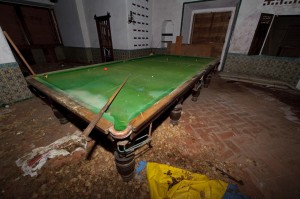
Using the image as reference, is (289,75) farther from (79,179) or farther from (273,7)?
(79,179)

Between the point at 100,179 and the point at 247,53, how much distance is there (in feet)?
22.2

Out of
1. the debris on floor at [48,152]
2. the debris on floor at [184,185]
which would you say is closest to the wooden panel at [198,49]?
the debris on floor at [184,185]

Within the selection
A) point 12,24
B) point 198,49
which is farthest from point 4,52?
point 198,49

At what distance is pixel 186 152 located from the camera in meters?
2.01

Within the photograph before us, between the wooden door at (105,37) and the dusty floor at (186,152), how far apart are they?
4.63 meters

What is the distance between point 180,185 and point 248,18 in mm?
6644

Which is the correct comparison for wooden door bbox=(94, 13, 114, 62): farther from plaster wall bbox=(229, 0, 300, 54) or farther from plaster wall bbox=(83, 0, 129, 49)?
plaster wall bbox=(229, 0, 300, 54)

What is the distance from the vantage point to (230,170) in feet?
5.71

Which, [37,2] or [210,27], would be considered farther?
[37,2]

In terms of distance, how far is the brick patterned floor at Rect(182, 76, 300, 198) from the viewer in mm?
1653

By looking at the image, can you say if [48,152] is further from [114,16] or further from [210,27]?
[210,27]

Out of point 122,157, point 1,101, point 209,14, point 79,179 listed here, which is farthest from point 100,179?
point 209,14

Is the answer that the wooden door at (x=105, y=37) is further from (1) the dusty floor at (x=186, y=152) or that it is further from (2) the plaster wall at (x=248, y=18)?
(2) the plaster wall at (x=248, y=18)

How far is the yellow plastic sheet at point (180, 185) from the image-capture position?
136cm
